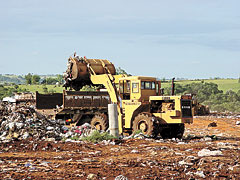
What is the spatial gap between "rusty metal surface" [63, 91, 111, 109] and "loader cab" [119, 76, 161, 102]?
2.46m

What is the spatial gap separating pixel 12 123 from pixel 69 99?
3957 millimetres

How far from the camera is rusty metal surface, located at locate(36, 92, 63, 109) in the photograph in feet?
69.6

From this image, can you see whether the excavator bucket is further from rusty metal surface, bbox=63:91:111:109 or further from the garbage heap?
the garbage heap

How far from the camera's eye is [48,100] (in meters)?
21.6

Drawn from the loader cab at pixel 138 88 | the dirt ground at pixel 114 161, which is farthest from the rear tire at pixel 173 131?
the dirt ground at pixel 114 161

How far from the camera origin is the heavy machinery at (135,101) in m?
17.7

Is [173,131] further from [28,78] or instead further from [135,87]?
[28,78]

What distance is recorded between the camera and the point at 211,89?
78.9 metres

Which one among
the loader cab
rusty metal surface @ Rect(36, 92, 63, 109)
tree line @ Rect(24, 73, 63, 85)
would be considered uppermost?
tree line @ Rect(24, 73, 63, 85)

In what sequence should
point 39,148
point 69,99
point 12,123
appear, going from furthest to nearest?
point 69,99 < point 12,123 < point 39,148

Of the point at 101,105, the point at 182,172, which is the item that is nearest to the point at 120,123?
the point at 101,105

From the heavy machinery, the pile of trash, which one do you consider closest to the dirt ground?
the pile of trash

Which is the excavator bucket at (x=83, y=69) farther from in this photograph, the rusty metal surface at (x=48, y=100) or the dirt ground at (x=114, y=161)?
the dirt ground at (x=114, y=161)

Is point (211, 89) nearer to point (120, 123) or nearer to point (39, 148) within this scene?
point (120, 123)
